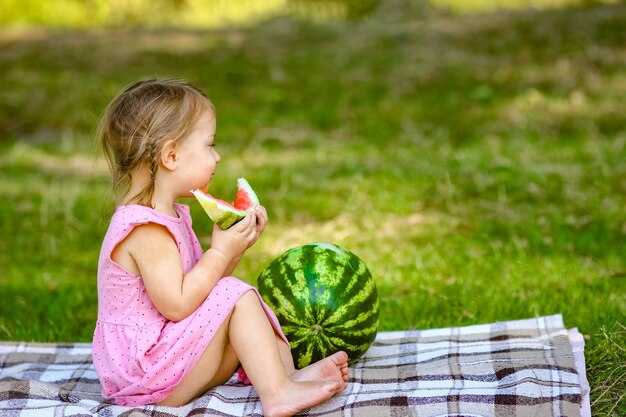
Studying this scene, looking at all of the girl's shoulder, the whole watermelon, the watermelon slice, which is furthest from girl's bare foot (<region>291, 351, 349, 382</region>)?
the girl's shoulder

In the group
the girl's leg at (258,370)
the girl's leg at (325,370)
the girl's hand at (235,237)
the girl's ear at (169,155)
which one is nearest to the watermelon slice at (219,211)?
the girl's hand at (235,237)

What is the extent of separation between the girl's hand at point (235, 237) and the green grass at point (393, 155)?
30.6 inches

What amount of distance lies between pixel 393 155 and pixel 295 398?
16.4ft

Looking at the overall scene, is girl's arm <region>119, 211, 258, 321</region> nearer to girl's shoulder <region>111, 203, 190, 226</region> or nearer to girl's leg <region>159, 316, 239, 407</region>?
girl's shoulder <region>111, 203, 190, 226</region>

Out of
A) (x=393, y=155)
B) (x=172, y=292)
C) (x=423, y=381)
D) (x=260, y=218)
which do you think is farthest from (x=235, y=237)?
(x=393, y=155)

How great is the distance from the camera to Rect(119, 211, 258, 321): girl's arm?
3385 mm

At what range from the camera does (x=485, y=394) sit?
3.37 metres

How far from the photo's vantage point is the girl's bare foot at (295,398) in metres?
3.29

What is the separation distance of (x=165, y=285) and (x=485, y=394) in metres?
1.29

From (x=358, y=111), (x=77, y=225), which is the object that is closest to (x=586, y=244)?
(x=77, y=225)

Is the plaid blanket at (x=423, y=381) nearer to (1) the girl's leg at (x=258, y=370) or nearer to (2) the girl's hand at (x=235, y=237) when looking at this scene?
(1) the girl's leg at (x=258, y=370)

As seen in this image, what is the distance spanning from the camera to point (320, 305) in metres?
3.69

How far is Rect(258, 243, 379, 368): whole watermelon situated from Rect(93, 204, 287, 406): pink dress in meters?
0.17

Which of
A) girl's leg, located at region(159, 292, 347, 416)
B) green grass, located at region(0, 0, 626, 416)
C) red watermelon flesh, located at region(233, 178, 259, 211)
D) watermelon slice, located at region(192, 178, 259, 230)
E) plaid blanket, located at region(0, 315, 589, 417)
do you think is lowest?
green grass, located at region(0, 0, 626, 416)
